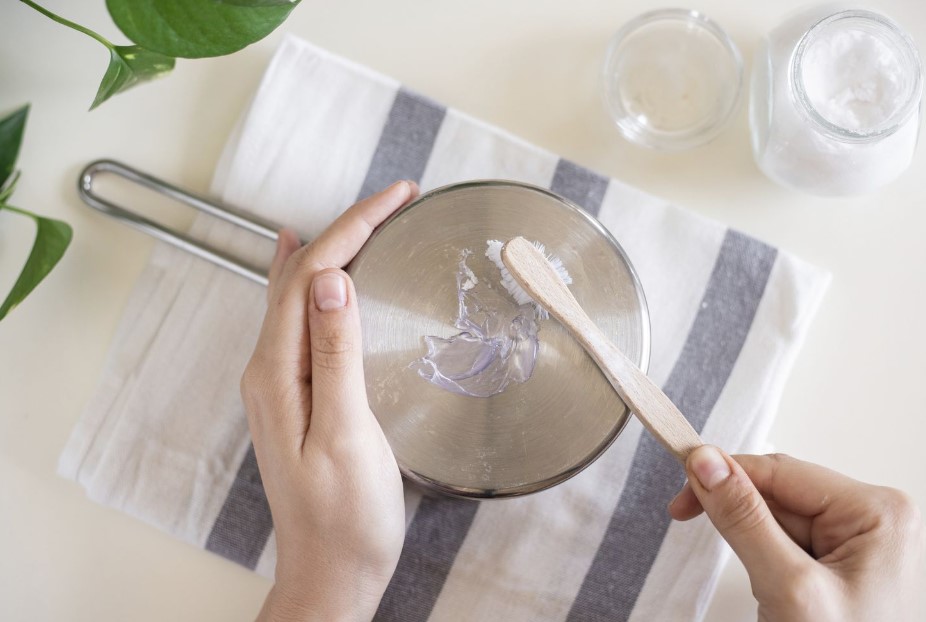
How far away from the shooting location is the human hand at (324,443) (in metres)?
0.54

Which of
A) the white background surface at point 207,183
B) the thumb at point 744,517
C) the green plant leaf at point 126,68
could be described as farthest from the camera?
the white background surface at point 207,183

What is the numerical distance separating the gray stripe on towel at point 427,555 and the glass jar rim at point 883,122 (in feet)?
1.43

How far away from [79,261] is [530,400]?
49 cm

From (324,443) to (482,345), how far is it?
0.14 metres

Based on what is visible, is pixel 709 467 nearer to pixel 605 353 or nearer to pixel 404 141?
pixel 605 353

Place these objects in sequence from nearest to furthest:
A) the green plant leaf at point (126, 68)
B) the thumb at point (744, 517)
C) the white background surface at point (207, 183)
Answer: the thumb at point (744, 517), the green plant leaf at point (126, 68), the white background surface at point (207, 183)

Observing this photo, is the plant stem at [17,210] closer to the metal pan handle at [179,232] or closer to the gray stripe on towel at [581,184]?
the metal pan handle at [179,232]

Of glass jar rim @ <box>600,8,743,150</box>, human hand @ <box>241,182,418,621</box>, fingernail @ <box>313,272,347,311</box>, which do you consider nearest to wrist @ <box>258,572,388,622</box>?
human hand @ <box>241,182,418,621</box>

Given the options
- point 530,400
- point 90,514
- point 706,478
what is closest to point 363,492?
point 530,400

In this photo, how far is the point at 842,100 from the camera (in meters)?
0.61

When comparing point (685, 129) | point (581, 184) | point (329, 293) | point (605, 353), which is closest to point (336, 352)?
point (329, 293)

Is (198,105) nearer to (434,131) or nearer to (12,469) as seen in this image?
(434,131)

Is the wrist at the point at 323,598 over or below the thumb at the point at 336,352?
below

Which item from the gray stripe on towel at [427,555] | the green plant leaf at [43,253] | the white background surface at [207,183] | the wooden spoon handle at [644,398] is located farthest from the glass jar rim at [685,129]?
the green plant leaf at [43,253]
